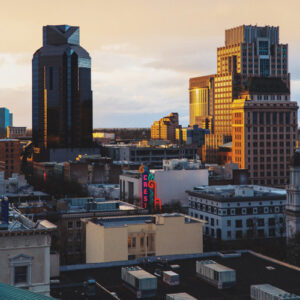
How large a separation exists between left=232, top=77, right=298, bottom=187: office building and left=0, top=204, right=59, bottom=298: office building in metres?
150

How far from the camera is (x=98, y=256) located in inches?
3346

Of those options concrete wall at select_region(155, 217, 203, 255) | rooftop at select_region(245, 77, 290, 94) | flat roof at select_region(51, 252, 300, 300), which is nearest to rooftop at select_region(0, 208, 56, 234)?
flat roof at select_region(51, 252, 300, 300)

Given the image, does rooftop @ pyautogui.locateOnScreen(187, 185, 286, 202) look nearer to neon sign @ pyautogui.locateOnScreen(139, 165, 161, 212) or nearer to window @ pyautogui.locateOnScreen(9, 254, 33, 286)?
neon sign @ pyautogui.locateOnScreen(139, 165, 161, 212)

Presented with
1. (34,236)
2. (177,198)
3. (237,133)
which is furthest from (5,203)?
(237,133)

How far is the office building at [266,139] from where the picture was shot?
619ft

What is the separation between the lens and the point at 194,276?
61375mm

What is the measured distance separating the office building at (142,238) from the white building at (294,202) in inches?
840

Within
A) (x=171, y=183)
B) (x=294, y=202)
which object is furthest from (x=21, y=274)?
(x=171, y=183)

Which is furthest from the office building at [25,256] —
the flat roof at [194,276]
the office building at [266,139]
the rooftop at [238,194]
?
the office building at [266,139]

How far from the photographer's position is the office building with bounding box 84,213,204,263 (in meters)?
83.9

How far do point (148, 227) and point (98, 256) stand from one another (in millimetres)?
7814

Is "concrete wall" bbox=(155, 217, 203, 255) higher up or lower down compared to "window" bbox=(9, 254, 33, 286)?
lower down

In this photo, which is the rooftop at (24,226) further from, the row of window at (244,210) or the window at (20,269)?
the row of window at (244,210)

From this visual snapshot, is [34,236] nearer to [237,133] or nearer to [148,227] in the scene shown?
[148,227]
